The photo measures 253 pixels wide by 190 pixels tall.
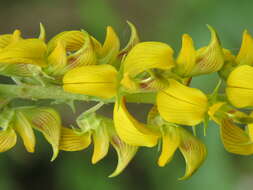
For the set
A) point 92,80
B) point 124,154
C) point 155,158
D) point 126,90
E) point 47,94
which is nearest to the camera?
point 92,80

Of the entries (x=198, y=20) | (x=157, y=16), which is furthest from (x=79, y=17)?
(x=198, y=20)

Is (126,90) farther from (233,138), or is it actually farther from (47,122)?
(233,138)

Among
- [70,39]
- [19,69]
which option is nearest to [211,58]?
[70,39]

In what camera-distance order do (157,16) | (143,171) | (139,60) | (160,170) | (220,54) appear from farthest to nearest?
(157,16) < (143,171) < (160,170) < (220,54) < (139,60)

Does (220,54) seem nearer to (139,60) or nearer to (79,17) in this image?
(139,60)

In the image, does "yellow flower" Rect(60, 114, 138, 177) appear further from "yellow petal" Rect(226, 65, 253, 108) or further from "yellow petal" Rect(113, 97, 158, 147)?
"yellow petal" Rect(226, 65, 253, 108)

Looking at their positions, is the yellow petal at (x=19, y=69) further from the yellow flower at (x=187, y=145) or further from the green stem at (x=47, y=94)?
the yellow flower at (x=187, y=145)
